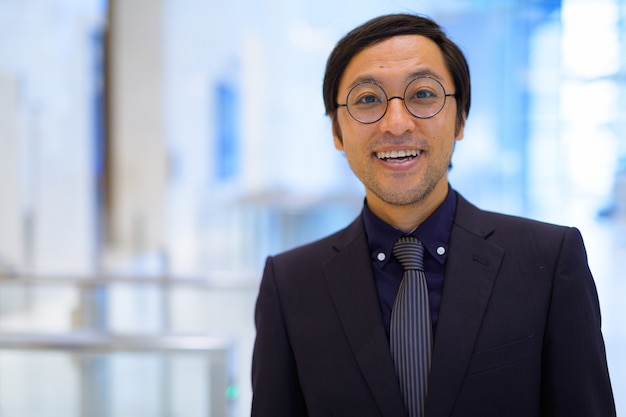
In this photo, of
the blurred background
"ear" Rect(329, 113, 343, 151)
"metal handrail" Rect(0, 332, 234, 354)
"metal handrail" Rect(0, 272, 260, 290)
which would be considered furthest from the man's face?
"metal handrail" Rect(0, 272, 260, 290)

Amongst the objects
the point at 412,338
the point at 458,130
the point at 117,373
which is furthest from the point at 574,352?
the point at 117,373

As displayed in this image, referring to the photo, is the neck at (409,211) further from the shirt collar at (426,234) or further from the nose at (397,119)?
the nose at (397,119)

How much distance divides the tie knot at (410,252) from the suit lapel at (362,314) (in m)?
0.07

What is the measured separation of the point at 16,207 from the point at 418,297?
3691 mm

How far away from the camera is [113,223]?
13.9 feet

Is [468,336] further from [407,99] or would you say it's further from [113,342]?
[113,342]

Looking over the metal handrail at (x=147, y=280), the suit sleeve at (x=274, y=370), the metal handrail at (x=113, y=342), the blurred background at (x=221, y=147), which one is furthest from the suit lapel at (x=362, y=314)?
the metal handrail at (x=147, y=280)

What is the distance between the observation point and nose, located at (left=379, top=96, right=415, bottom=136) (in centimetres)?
126

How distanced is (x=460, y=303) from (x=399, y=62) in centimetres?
51

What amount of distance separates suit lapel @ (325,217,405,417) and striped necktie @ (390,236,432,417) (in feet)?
0.09

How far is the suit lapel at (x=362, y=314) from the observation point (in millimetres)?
1224

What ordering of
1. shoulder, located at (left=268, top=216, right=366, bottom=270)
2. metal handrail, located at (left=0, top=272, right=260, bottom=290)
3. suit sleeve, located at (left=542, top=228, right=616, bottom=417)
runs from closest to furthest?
suit sleeve, located at (left=542, top=228, right=616, bottom=417) < shoulder, located at (left=268, top=216, right=366, bottom=270) < metal handrail, located at (left=0, top=272, right=260, bottom=290)

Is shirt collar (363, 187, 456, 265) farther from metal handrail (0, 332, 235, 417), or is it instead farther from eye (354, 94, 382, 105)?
metal handrail (0, 332, 235, 417)

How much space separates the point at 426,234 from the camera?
1.34m
